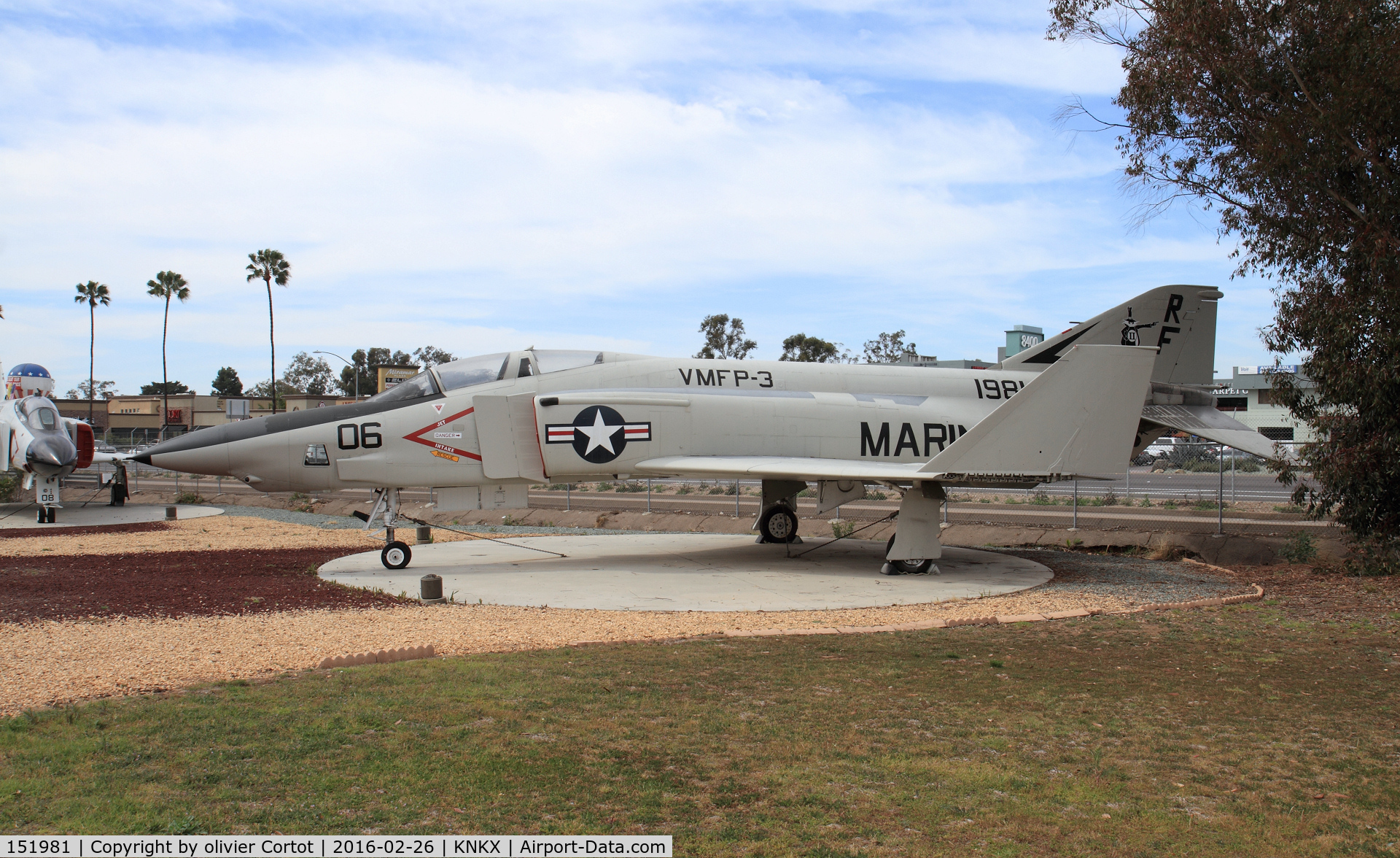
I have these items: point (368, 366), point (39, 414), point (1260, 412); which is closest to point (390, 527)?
point (39, 414)

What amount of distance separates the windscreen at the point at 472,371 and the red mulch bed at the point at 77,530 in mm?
12111

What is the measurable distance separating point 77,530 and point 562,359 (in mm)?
15446

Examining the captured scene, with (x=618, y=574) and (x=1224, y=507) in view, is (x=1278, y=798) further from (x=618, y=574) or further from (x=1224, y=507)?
(x=1224, y=507)

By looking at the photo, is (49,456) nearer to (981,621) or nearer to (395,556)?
(395,556)

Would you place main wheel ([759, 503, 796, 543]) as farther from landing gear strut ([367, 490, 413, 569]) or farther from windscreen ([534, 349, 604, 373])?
landing gear strut ([367, 490, 413, 569])

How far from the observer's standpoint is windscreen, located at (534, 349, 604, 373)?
14.6 m

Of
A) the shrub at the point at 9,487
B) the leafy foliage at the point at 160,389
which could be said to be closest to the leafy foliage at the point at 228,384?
the leafy foliage at the point at 160,389

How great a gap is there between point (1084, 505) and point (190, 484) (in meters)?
45.2

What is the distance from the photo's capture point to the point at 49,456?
79.8ft

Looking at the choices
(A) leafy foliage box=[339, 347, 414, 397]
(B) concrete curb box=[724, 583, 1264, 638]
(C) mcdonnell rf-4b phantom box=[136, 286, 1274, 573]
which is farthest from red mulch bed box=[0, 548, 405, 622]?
(A) leafy foliage box=[339, 347, 414, 397]

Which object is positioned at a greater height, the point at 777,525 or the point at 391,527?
the point at 391,527

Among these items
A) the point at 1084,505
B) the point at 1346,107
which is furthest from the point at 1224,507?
the point at 1346,107

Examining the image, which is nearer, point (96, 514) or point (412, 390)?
point (412, 390)

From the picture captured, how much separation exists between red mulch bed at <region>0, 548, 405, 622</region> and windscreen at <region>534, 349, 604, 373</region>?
4756 mm
